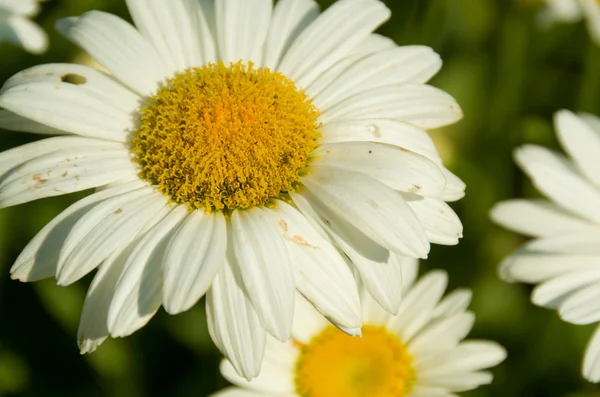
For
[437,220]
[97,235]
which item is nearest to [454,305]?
[437,220]

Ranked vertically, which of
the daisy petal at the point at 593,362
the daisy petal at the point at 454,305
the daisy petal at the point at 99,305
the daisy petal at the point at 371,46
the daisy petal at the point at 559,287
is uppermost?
the daisy petal at the point at 371,46

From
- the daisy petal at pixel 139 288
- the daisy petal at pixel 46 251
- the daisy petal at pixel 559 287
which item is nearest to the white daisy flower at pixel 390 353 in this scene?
the daisy petal at pixel 559 287

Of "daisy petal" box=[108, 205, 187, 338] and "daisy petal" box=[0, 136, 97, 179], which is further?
"daisy petal" box=[0, 136, 97, 179]

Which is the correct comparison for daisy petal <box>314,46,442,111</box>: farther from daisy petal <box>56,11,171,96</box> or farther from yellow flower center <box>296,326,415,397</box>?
yellow flower center <box>296,326,415,397</box>

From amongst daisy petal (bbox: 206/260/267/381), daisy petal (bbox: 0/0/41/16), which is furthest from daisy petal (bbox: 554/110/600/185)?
daisy petal (bbox: 0/0/41/16)

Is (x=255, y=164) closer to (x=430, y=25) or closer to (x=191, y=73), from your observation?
(x=191, y=73)

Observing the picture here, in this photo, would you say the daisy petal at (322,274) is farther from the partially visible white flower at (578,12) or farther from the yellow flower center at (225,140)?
the partially visible white flower at (578,12)
